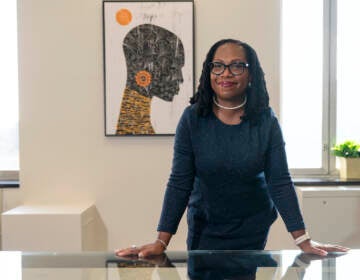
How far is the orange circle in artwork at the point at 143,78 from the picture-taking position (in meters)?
3.39

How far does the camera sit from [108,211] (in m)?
3.48

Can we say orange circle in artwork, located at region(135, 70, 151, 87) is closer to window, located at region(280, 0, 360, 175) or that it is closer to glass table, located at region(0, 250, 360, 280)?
window, located at region(280, 0, 360, 175)

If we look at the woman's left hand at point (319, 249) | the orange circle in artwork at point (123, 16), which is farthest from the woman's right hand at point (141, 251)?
the orange circle in artwork at point (123, 16)

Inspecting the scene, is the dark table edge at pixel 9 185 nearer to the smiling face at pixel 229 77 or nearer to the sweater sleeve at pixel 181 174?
the sweater sleeve at pixel 181 174

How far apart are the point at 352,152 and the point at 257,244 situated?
203 cm

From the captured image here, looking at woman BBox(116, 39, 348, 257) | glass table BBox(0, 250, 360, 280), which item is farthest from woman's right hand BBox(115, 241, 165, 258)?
woman BBox(116, 39, 348, 257)

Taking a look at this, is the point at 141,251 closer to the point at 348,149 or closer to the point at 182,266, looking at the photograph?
the point at 182,266

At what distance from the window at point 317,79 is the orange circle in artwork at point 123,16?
47.2 inches

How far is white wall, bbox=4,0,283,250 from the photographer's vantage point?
11.1 feet

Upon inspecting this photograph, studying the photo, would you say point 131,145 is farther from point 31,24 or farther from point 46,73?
point 31,24

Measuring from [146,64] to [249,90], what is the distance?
5.71 ft

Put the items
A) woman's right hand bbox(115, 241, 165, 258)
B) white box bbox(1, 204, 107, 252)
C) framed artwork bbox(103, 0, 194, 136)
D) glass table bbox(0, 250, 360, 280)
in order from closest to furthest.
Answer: glass table bbox(0, 250, 360, 280)
woman's right hand bbox(115, 241, 165, 258)
white box bbox(1, 204, 107, 252)
framed artwork bbox(103, 0, 194, 136)

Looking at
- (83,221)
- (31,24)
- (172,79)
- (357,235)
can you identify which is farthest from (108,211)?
(357,235)

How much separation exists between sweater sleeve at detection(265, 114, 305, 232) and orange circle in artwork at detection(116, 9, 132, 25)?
6.39 feet
